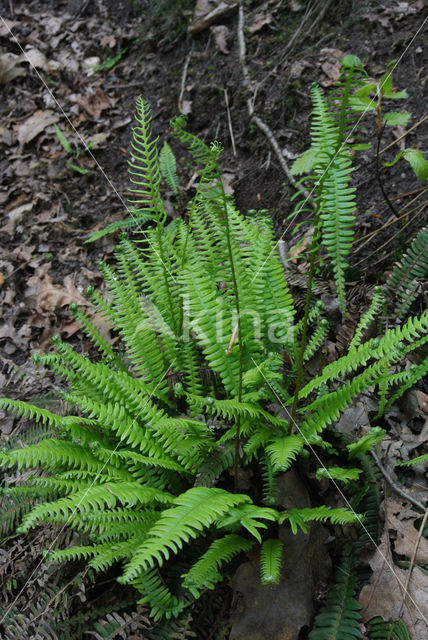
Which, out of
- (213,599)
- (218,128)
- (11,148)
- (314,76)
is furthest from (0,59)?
(213,599)

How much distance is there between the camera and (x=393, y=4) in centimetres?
390

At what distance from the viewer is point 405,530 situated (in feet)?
6.31

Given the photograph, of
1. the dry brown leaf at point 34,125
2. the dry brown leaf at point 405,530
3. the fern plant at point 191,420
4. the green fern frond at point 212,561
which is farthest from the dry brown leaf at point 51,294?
the dry brown leaf at point 405,530

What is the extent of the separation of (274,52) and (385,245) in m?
2.47

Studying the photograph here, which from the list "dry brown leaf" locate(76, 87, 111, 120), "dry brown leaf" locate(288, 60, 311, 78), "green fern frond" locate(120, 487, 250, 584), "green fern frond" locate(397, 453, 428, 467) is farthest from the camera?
"dry brown leaf" locate(76, 87, 111, 120)

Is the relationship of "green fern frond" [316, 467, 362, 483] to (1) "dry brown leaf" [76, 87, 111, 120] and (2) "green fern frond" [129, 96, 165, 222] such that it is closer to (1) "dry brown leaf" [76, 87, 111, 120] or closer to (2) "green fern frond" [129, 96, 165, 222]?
(2) "green fern frond" [129, 96, 165, 222]

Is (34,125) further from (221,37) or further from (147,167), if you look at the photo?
(147,167)

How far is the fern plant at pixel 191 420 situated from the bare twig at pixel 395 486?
0.30m

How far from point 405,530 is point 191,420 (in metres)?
0.96

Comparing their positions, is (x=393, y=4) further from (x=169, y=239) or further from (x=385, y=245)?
(x=169, y=239)

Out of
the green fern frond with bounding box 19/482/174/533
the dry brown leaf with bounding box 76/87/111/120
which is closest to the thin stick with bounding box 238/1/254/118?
the dry brown leaf with bounding box 76/87/111/120

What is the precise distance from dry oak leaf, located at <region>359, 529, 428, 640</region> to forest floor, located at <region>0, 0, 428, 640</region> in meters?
0.47

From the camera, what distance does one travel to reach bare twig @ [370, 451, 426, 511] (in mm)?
1991

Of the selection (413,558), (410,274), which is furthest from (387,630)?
(410,274)
